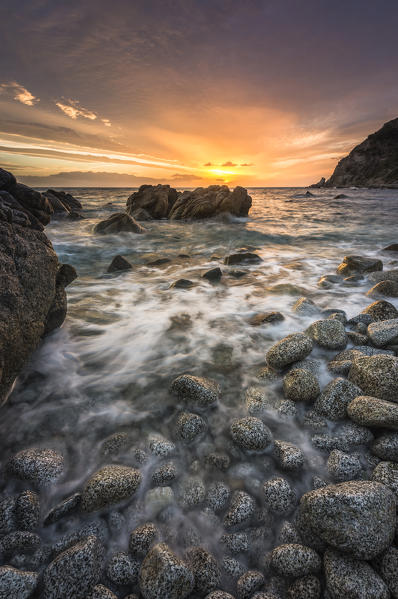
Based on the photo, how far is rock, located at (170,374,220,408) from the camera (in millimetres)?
2674

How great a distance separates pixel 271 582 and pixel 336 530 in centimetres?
47

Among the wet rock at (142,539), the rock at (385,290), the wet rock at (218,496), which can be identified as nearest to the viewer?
the wet rock at (142,539)

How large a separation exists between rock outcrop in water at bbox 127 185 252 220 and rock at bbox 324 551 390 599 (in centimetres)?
1882

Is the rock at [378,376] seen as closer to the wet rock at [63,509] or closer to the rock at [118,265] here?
the wet rock at [63,509]

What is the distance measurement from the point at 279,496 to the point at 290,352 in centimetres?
150

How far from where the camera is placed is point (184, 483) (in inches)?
78.7

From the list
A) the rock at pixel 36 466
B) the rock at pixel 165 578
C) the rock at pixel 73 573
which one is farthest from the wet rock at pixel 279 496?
the rock at pixel 36 466

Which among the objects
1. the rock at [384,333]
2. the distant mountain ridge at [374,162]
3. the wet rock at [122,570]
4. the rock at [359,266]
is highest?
the distant mountain ridge at [374,162]

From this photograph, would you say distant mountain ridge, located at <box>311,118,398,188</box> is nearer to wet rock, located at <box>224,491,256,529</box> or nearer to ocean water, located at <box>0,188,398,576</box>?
ocean water, located at <box>0,188,398,576</box>

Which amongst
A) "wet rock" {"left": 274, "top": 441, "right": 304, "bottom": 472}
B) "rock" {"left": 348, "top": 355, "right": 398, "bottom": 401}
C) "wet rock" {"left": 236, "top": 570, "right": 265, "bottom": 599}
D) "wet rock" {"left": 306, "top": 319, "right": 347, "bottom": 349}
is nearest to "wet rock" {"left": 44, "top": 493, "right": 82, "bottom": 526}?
"wet rock" {"left": 236, "top": 570, "right": 265, "bottom": 599}

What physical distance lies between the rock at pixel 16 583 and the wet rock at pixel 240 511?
43.8 inches

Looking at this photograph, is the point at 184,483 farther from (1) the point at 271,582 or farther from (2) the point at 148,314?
(2) the point at 148,314

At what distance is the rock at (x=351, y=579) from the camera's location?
1.33 m

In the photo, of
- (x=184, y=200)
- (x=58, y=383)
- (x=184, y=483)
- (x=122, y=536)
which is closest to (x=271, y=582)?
(x=184, y=483)
